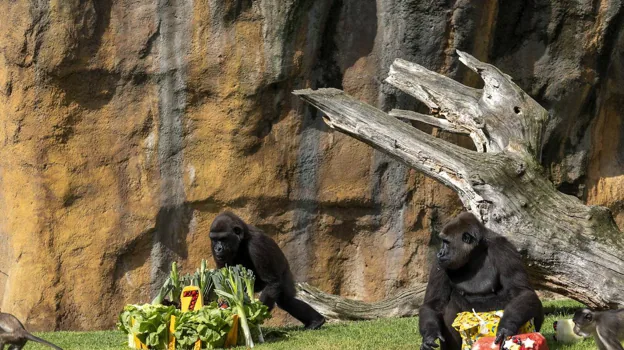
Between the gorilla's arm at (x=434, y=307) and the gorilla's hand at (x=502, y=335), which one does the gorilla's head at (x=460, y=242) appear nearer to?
the gorilla's arm at (x=434, y=307)

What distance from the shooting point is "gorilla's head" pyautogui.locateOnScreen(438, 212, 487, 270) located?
7.50m

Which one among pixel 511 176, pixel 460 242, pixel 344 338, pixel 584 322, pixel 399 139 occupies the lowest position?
pixel 344 338

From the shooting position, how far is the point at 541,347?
668cm

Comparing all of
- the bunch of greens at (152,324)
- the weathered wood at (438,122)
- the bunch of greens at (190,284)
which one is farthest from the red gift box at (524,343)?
the weathered wood at (438,122)

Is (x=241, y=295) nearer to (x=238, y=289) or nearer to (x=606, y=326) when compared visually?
(x=238, y=289)

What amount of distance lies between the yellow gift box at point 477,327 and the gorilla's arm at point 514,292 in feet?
0.40

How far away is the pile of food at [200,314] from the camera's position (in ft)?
26.6

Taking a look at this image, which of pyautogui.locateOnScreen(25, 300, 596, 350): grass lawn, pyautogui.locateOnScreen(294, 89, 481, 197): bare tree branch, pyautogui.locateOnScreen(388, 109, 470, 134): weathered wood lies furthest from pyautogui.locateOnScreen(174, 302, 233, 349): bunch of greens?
pyautogui.locateOnScreen(388, 109, 470, 134): weathered wood

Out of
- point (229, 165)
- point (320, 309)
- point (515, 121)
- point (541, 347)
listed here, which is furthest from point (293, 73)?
point (541, 347)

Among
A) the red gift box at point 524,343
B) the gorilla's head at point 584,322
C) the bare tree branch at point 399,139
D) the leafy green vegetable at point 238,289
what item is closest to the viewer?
the red gift box at point 524,343

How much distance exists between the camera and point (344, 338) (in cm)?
874

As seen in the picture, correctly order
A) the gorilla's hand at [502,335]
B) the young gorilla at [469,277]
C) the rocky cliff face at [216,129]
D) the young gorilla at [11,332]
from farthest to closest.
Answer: the rocky cliff face at [216,129]
the young gorilla at [11,332]
the young gorilla at [469,277]
the gorilla's hand at [502,335]

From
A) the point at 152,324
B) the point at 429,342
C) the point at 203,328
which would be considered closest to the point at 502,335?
the point at 429,342

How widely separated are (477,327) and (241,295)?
7.59 feet
